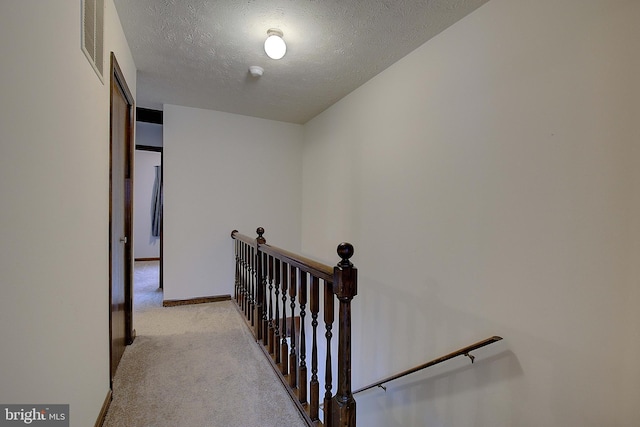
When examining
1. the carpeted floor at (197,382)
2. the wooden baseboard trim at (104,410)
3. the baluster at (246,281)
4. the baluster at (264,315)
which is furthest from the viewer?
Result: the baluster at (246,281)

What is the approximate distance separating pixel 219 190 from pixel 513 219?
322 cm

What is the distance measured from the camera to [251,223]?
3963 mm

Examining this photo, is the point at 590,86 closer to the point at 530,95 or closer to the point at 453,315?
the point at 530,95

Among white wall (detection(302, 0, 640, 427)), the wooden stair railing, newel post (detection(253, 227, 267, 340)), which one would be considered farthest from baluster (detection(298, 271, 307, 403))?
white wall (detection(302, 0, 640, 427))

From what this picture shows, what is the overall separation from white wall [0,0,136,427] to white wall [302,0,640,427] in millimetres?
2026

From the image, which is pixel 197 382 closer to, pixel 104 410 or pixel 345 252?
pixel 104 410

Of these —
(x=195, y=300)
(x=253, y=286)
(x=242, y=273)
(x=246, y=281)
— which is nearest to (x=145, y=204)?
(x=195, y=300)

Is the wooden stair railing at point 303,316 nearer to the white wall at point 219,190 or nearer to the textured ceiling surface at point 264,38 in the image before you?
the white wall at point 219,190

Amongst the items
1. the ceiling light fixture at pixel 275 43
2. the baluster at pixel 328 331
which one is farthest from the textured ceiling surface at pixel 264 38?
the baluster at pixel 328 331

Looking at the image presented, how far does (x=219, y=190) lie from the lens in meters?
3.78

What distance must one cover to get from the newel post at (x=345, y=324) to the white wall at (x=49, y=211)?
3.27ft

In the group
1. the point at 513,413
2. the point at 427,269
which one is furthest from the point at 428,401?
the point at 427,269

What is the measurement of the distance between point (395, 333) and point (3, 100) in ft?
8.40

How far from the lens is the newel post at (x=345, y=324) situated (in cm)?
123
